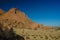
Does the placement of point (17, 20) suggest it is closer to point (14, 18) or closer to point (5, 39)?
point (14, 18)

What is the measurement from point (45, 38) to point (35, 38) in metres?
2.22

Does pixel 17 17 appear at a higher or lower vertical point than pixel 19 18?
higher

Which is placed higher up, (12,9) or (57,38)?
(12,9)

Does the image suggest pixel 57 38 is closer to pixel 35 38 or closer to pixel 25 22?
pixel 35 38

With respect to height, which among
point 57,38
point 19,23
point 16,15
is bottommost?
point 57,38

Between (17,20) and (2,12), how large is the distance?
341 inches

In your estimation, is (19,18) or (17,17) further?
(19,18)

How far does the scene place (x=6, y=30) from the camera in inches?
935

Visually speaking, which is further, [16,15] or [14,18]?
[16,15]

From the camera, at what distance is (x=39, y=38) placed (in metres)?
30.7

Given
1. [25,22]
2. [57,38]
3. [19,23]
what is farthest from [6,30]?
[25,22]

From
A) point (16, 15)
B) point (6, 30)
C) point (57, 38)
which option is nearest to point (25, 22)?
point (16, 15)

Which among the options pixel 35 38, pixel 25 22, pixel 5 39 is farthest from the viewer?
pixel 25 22

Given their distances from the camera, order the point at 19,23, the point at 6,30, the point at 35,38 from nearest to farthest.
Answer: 1. the point at 6,30
2. the point at 35,38
3. the point at 19,23
